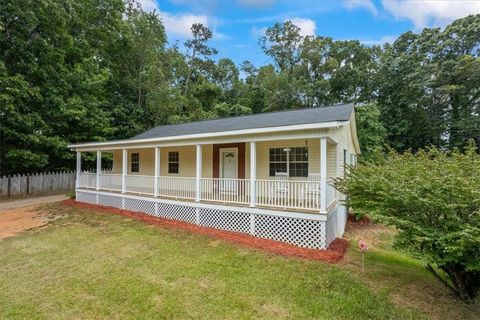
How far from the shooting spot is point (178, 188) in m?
11.1

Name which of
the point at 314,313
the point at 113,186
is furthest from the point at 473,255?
the point at 113,186

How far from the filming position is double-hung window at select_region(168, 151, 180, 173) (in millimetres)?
13232

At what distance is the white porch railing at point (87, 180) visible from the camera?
13.7 meters

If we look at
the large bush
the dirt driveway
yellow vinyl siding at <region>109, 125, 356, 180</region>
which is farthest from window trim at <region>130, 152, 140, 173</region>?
the large bush

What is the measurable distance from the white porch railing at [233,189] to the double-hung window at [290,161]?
0.86 m

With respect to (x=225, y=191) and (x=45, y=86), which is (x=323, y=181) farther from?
(x=45, y=86)

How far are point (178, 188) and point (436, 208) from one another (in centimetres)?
857

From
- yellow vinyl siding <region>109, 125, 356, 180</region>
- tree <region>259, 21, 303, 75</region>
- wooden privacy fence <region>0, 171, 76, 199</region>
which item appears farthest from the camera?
tree <region>259, 21, 303, 75</region>

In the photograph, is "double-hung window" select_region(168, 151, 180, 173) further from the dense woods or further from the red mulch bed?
the dense woods

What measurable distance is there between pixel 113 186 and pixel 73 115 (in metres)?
7.23

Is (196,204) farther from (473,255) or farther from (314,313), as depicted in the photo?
(473,255)

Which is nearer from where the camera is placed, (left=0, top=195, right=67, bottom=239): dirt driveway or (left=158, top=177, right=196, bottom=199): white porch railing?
(left=0, top=195, right=67, bottom=239): dirt driveway

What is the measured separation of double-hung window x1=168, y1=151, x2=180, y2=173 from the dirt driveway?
17.5 feet

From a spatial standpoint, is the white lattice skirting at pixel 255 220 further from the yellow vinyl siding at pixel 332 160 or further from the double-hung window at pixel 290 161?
the double-hung window at pixel 290 161
